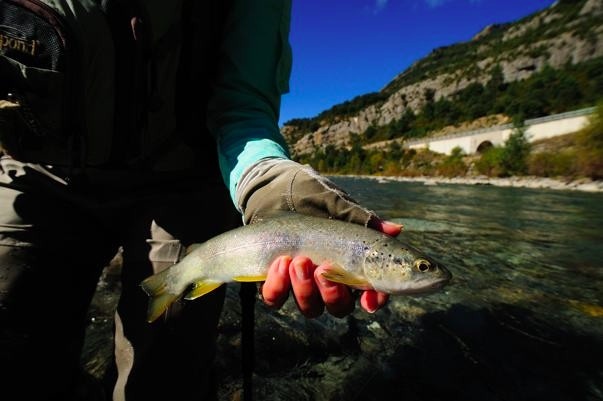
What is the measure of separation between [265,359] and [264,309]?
931 millimetres

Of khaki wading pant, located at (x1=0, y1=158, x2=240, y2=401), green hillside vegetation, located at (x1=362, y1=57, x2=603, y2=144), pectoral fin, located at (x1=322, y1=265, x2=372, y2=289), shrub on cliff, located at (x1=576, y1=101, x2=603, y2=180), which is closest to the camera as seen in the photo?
pectoral fin, located at (x1=322, y1=265, x2=372, y2=289)

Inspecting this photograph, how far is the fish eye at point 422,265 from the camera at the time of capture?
1577 mm

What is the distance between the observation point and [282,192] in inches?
67.3

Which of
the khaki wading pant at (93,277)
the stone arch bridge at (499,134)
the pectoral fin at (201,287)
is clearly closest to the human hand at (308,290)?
the pectoral fin at (201,287)

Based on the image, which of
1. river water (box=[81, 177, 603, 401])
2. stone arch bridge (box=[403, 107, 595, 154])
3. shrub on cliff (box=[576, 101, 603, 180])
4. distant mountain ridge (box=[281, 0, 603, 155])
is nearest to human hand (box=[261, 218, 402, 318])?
river water (box=[81, 177, 603, 401])

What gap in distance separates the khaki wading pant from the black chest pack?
19 centimetres

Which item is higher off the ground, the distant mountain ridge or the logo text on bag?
the distant mountain ridge

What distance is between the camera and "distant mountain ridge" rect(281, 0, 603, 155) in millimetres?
76369

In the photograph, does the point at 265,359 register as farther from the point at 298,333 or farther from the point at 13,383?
the point at 13,383

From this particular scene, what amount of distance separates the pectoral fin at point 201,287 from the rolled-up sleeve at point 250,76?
0.55 meters

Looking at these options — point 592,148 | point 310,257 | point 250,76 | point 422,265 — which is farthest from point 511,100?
point 310,257

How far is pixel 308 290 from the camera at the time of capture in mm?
1452

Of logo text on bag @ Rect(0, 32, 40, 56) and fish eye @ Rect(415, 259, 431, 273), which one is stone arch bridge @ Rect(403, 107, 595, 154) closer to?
fish eye @ Rect(415, 259, 431, 273)

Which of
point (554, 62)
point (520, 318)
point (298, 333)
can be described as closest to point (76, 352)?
point (298, 333)
